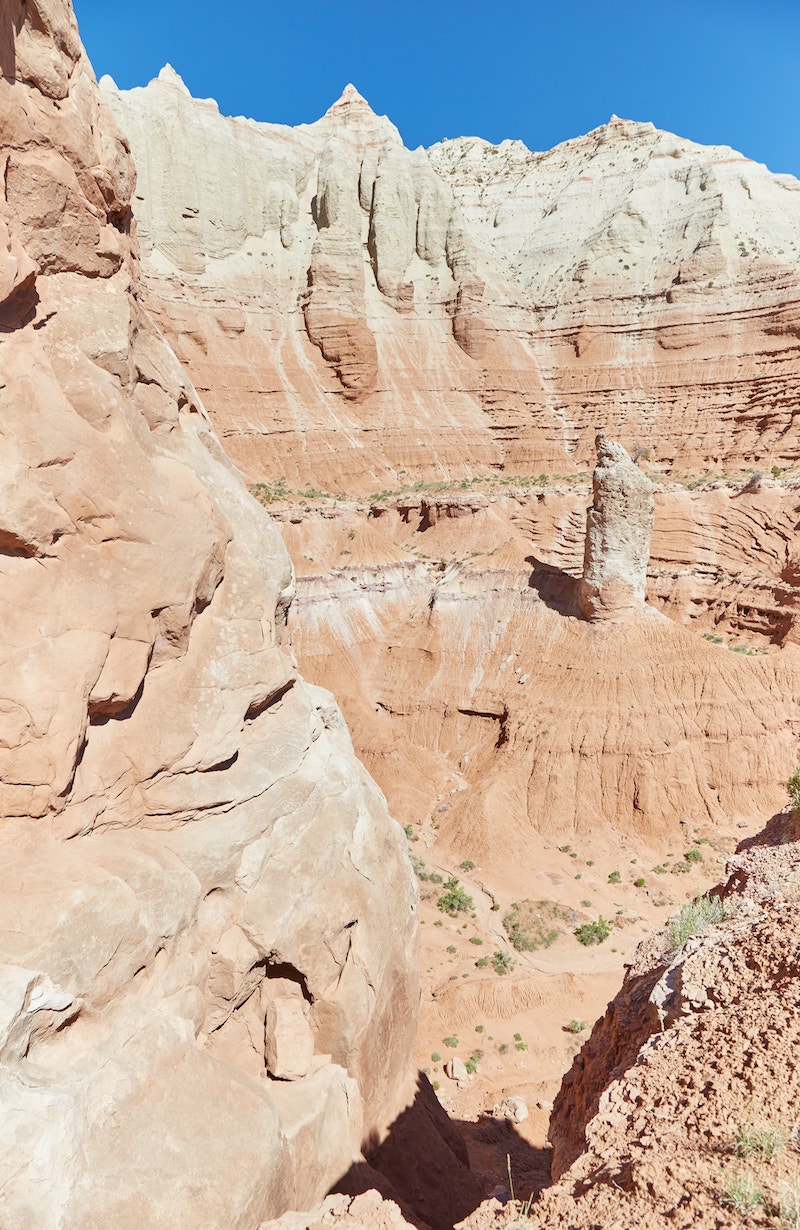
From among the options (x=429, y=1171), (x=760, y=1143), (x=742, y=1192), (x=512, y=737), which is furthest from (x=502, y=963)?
(x=742, y=1192)

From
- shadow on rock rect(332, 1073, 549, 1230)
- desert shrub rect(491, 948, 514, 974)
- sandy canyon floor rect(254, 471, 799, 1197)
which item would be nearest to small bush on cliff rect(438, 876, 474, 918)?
sandy canyon floor rect(254, 471, 799, 1197)

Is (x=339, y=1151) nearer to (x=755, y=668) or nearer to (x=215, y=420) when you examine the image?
(x=755, y=668)

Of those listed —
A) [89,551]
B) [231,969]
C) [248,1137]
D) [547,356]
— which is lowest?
[248,1137]

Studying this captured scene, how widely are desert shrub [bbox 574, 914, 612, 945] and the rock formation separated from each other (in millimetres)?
12464

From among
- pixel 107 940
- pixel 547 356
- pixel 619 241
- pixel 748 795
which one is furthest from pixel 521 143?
pixel 107 940

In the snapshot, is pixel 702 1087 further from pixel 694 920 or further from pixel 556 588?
pixel 556 588

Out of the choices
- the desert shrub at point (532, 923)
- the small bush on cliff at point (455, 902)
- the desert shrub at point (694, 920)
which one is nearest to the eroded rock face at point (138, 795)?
the desert shrub at point (694, 920)

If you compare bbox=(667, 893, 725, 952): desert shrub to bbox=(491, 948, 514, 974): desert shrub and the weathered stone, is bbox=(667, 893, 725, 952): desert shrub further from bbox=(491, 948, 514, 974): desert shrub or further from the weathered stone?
bbox=(491, 948, 514, 974): desert shrub

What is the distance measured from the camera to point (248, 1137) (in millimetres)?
6719

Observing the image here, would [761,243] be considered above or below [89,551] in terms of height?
above

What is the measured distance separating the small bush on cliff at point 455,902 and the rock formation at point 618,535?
1287 centimetres

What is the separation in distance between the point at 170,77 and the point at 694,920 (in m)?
66.7

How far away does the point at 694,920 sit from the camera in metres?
8.91

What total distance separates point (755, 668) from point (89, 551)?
27114mm
